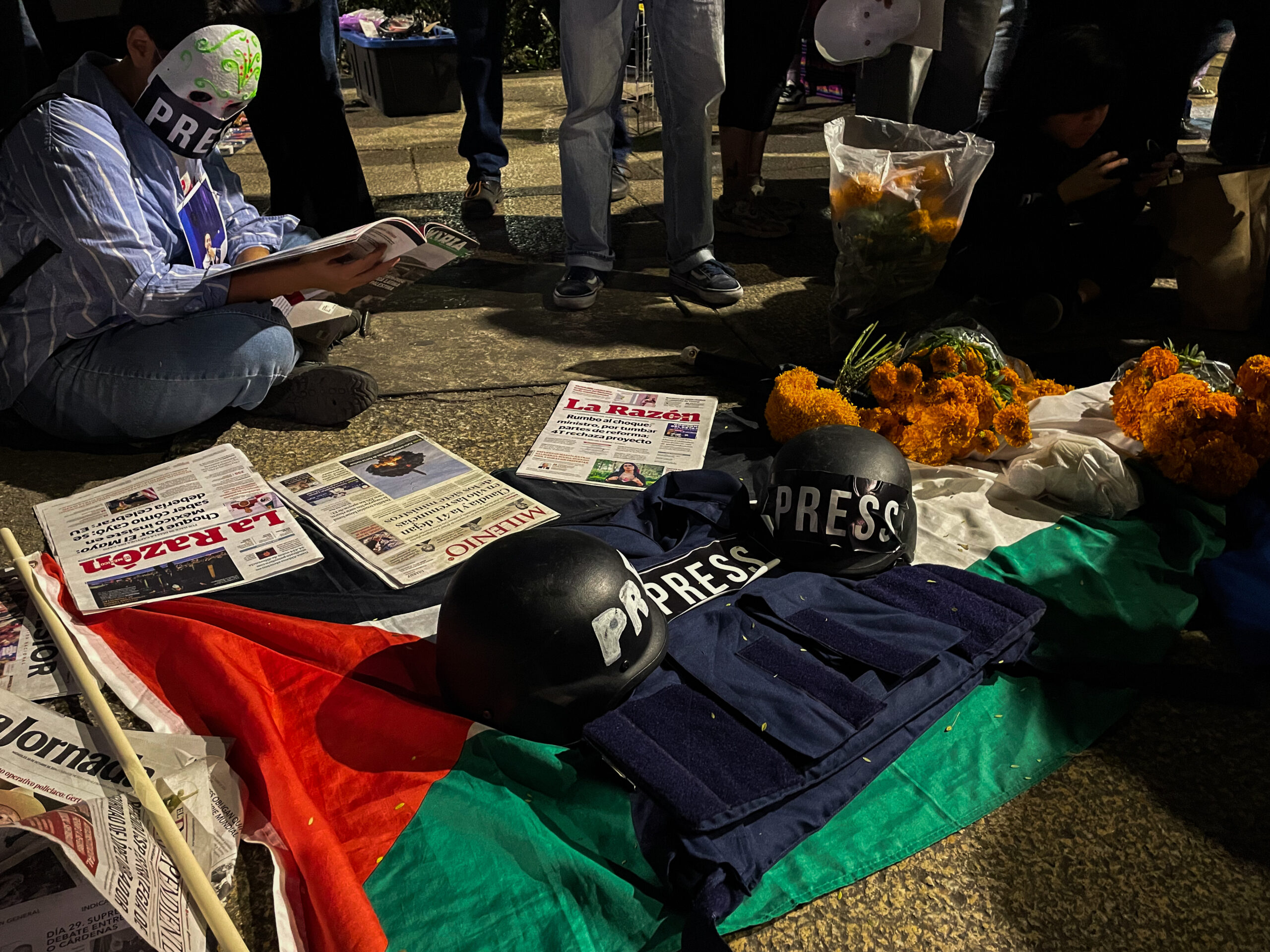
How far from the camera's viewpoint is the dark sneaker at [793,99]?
20.3 ft

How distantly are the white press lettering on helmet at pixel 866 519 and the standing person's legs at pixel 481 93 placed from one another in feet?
9.28

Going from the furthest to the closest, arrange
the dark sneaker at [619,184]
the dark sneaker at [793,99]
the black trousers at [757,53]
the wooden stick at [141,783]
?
the dark sneaker at [793,99] < the dark sneaker at [619,184] < the black trousers at [757,53] < the wooden stick at [141,783]

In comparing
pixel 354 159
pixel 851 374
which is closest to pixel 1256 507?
pixel 851 374

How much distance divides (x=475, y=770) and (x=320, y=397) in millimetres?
1336

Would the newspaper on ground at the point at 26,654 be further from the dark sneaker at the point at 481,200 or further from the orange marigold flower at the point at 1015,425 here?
the dark sneaker at the point at 481,200

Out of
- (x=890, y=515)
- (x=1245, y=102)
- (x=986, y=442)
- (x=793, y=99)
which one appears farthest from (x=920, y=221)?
(x=793, y=99)

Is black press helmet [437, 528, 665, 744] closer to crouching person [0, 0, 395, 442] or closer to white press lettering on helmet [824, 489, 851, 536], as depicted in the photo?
white press lettering on helmet [824, 489, 851, 536]

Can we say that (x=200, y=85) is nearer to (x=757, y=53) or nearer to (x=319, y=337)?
(x=319, y=337)

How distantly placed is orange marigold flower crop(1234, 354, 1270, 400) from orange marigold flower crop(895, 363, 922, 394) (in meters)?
0.66

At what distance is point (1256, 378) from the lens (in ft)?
6.33

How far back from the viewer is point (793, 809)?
129cm

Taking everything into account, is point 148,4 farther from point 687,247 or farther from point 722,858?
point 722,858

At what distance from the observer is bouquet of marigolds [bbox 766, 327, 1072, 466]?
6.73 ft

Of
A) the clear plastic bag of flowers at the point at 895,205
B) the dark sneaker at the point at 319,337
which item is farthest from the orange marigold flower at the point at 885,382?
the dark sneaker at the point at 319,337
